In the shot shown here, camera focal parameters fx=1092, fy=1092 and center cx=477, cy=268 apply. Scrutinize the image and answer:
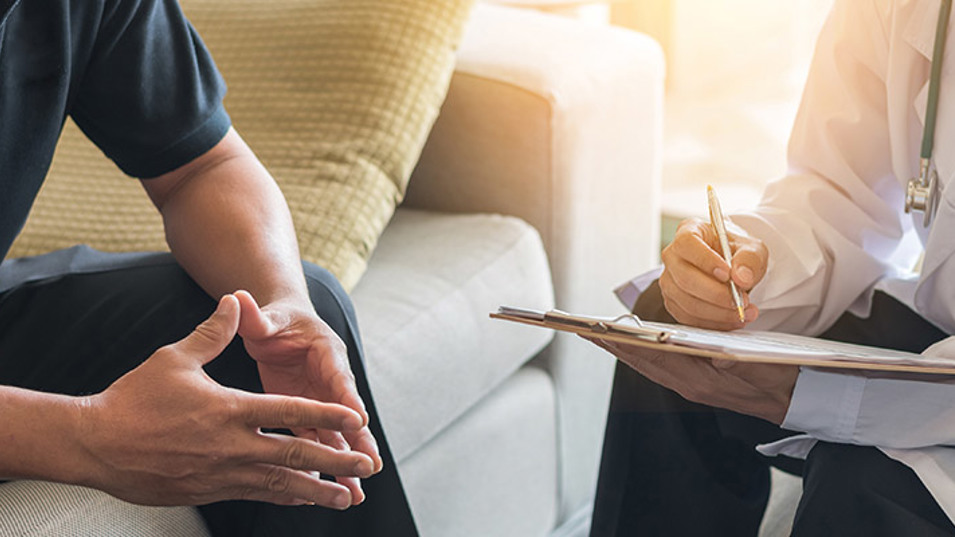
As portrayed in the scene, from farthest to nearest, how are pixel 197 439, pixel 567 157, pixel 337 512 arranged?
pixel 567 157 < pixel 337 512 < pixel 197 439

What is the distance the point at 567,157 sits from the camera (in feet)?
4.53

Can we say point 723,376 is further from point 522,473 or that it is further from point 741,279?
point 522,473

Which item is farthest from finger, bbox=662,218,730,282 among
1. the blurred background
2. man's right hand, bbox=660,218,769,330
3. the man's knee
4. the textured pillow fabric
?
the blurred background

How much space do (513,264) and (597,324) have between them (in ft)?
1.85

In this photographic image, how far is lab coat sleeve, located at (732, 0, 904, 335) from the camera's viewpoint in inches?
39.2

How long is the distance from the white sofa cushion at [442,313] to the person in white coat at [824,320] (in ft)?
0.80

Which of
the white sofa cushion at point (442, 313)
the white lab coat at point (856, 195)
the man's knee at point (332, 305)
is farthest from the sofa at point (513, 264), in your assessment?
the white lab coat at point (856, 195)

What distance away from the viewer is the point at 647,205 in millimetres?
1591

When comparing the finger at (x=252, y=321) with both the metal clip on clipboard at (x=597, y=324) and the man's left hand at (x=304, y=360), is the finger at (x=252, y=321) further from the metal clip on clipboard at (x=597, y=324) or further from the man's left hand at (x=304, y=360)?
the metal clip on clipboard at (x=597, y=324)

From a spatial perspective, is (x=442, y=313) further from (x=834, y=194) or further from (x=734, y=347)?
(x=734, y=347)

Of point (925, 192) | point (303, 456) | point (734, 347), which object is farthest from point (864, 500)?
point (303, 456)

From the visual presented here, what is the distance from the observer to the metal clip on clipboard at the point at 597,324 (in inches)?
28.7

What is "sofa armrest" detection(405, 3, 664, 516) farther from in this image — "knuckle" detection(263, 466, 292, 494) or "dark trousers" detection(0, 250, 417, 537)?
"knuckle" detection(263, 466, 292, 494)

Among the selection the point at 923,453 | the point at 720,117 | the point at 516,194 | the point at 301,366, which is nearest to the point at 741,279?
the point at 923,453
